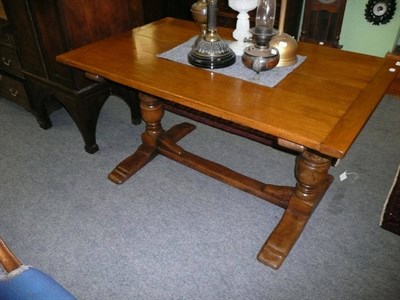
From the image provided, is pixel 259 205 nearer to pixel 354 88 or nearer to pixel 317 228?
pixel 317 228

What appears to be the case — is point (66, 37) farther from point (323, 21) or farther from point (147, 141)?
point (323, 21)

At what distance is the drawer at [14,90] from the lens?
2.28 meters

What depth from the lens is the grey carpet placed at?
1.36 m

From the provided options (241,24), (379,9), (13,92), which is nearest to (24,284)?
(241,24)

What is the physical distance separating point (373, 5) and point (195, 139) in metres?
1.92

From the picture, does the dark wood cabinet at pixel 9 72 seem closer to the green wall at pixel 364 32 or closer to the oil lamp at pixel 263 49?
the oil lamp at pixel 263 49

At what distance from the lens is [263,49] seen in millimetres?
1279

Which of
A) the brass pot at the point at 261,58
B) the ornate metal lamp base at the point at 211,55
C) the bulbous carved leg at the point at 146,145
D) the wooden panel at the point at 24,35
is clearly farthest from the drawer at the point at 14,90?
the brass pot at the point at 261,58

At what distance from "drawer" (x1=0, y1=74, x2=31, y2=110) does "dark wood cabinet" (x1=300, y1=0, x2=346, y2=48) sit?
2.35 m

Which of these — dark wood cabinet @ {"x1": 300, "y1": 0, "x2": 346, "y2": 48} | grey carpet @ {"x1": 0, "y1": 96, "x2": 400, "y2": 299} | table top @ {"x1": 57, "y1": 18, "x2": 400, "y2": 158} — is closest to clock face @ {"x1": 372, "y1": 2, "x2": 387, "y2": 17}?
dark wood cabinet @ {"x1": 300, "y1": 0, "x2": 346, "y2": 48}

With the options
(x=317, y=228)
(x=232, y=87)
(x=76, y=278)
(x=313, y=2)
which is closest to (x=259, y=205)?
(x=317, y=228)

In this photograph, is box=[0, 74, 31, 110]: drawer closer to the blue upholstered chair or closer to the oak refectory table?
the oak refectory table

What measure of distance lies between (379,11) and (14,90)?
9.56 feet

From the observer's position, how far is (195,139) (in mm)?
2234
